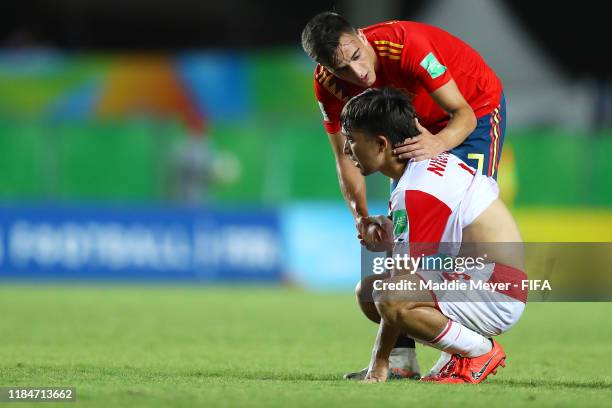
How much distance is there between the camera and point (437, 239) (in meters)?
5.34

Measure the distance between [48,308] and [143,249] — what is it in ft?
10.9

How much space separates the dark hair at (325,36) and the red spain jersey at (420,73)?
0.85ft

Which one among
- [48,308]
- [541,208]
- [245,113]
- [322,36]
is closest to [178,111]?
[245,113]

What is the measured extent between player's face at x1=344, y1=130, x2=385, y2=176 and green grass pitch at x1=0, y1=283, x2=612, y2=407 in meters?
1.07

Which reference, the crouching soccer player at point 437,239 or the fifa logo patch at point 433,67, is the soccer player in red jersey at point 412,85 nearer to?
the fifa logo patch at point 433,67

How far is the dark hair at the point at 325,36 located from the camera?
19.1 ft

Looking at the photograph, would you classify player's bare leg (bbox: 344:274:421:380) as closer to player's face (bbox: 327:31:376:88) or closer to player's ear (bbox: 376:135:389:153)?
player's ear (bbox: 376:135:389:153)

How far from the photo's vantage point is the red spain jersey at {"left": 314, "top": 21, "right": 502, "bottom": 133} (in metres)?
6.03

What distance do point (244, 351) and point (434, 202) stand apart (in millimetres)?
2629

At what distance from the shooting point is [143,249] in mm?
14031

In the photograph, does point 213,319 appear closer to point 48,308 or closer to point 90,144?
point 48,308

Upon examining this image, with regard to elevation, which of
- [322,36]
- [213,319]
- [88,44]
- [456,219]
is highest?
[88,44]

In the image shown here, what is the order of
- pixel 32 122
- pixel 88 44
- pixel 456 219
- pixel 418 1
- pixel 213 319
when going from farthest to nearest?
1. pixel 88 44
2. pixel 418 1
3. pixel 32 122
4. pixel 213 319
5. pixel 456 219

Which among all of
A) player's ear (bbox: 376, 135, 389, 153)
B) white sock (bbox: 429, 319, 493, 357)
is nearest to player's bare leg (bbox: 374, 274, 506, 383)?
white sock (bbox: 429, 319, 493, 357)
